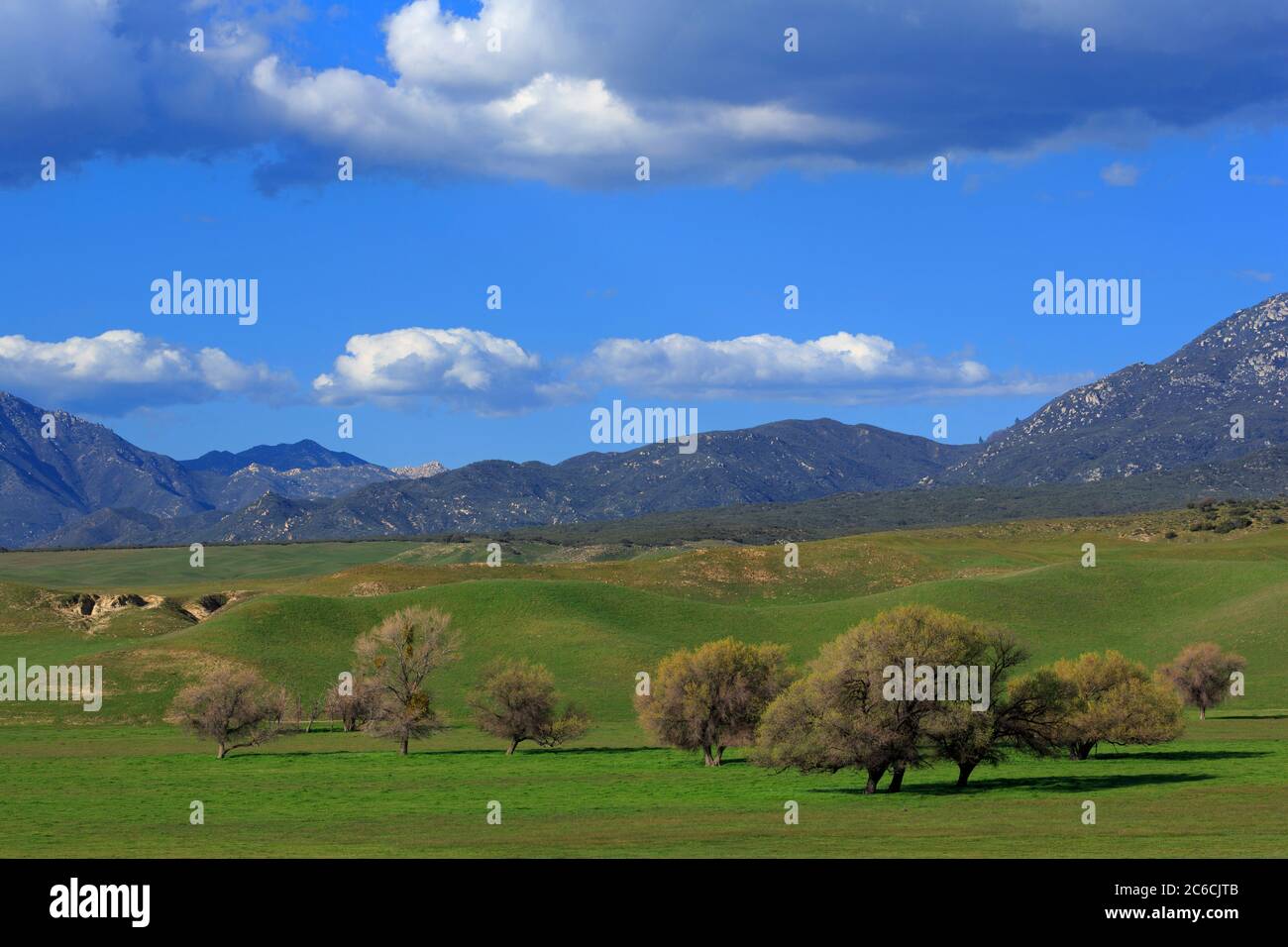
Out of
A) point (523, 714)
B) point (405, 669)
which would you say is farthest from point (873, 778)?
point (405, 669)

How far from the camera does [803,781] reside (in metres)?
76.6

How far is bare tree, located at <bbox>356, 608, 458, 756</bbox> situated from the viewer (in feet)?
326

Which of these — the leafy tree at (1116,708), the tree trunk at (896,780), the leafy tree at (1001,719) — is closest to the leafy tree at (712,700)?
the leafy tree at (1001,719)

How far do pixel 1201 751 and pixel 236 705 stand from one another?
2610 inches

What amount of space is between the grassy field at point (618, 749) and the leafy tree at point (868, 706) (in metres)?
2.21

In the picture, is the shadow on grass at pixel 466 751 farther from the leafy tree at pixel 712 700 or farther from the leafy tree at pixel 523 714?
the leafy tree at pixel 712 700

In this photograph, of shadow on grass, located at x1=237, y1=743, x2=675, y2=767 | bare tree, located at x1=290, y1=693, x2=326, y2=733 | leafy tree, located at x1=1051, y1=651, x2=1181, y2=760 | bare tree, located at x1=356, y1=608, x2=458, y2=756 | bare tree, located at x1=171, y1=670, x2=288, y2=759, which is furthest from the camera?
bare tree, located at x1=290, y1=693, x2=326, y2=733

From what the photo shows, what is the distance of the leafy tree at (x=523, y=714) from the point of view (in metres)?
97.9

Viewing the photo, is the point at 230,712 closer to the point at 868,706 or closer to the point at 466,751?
the point at 466,751

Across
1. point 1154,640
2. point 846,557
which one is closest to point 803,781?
point 1154,640

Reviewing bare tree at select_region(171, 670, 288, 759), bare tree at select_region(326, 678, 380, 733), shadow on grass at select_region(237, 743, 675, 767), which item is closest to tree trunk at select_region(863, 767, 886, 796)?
shadow on grass at select_region(237, 743, 675, 767)

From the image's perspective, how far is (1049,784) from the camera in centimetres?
7100

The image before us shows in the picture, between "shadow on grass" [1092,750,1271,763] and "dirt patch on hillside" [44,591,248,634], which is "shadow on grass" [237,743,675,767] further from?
"dirt patch on hillside" [44,591,248,634]

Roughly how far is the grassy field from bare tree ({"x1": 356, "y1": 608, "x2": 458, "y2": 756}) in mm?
2289
